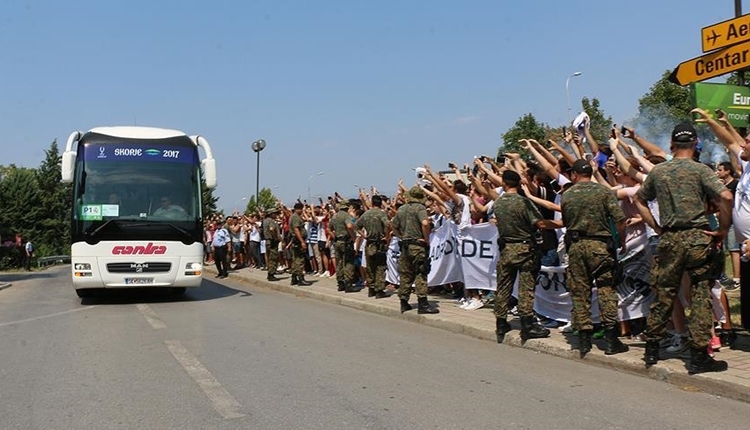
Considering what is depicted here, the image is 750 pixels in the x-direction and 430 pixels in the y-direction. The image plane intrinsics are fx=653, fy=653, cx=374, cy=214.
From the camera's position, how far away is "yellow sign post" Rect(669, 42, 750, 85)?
8227mm

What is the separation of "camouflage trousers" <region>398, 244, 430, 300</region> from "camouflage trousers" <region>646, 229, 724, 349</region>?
447cm

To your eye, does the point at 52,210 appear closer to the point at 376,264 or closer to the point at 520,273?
the point at 376,264

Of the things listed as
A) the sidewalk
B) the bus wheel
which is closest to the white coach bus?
the bus wheel

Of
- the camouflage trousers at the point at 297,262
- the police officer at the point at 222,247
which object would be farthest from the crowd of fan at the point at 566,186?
the police officer at the point at 222,247

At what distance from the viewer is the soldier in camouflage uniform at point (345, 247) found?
1403cm

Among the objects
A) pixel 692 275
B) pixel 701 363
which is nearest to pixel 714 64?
pixel 692 275

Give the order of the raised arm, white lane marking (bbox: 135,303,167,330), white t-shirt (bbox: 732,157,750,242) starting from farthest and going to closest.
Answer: white lane marking (bbox: 135,303,167,330), the raised arm, white t-shirt (bbox: 732,157,750,242)

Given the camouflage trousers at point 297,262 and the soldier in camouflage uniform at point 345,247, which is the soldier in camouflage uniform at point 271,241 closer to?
the camouflage trousers at point 297,262

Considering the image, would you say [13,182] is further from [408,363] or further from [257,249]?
[408,363]

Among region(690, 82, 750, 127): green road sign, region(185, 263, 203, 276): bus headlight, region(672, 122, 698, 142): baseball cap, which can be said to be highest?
region(690, 82, 750, 127): green road sign

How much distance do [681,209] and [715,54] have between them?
3.78m

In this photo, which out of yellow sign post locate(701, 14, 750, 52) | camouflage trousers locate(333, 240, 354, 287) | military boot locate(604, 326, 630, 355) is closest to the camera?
military boot locate(604, 326, 630, 355)

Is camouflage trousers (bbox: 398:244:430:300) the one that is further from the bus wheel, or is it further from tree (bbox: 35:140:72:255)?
tree (bbox: 35:140:72:255)

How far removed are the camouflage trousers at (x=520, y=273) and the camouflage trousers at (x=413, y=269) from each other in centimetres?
233
